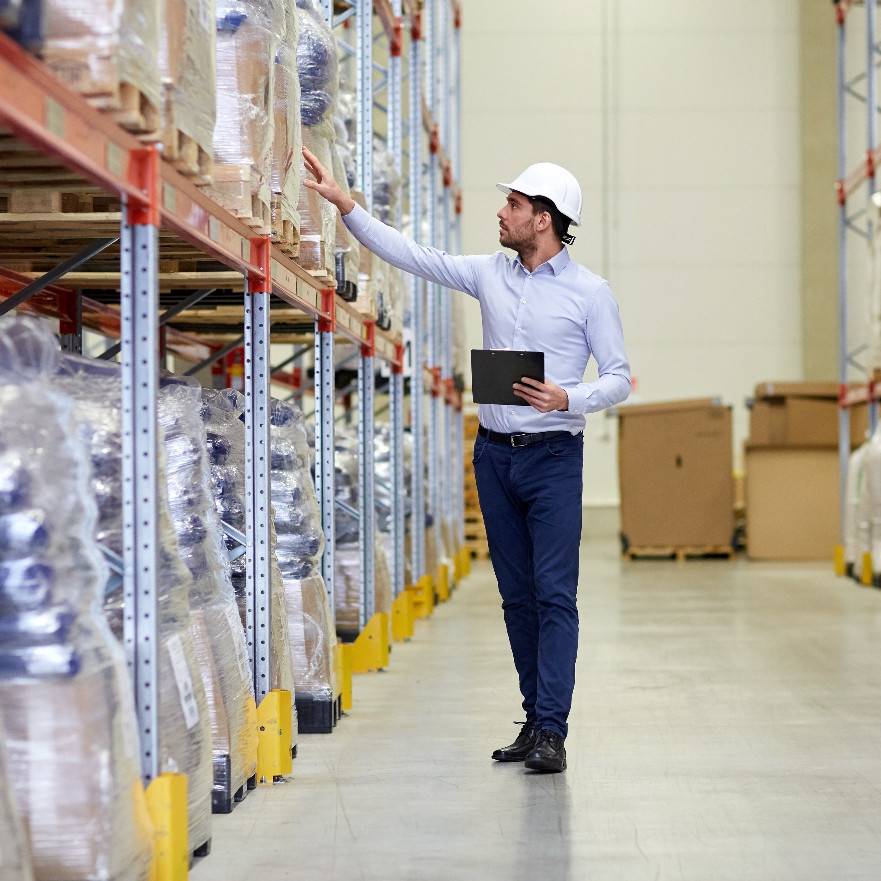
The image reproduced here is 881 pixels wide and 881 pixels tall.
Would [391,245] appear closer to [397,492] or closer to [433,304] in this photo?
[397,492]

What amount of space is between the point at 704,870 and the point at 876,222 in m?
9.62

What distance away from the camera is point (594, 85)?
1945 cm

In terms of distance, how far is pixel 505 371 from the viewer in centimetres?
452

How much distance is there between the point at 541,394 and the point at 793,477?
1170cm

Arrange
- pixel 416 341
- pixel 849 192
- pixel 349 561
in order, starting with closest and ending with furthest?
pixel 349 561, pixel 416 341, pixel 849 192

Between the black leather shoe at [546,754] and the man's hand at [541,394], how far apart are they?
110cm

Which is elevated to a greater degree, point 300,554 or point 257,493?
point 257,493

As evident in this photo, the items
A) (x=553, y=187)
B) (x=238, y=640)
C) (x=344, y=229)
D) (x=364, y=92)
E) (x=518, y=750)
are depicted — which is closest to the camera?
(x=238, y=640)

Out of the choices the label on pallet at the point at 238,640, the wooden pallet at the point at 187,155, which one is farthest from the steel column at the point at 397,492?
the wooden pallet at the point at 187,155

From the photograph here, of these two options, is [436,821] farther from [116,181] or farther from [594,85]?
[594,85]

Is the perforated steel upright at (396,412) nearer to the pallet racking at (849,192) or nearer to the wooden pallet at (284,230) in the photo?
the wooden pallet at (284,230)

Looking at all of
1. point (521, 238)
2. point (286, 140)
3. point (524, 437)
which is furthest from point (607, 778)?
point (286, 140)

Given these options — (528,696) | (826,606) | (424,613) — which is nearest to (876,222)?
(826,606)

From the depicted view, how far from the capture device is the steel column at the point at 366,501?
7.06 meters
